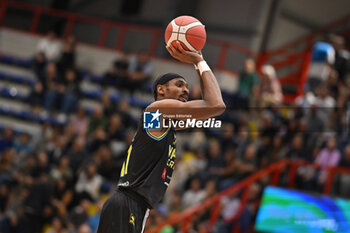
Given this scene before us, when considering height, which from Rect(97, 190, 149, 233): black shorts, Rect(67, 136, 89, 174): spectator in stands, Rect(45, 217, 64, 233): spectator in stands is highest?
Rect(97, 190, 149, 233): black shorts

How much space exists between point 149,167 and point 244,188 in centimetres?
643

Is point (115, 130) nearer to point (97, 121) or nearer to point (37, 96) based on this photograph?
point (97, 121)

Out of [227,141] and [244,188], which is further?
[227,141]

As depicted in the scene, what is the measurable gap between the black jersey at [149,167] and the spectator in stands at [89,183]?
26.3ft

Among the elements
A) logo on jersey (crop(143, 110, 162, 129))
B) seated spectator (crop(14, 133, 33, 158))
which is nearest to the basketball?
logo on jersey (crop(143, 110, 162, 129))

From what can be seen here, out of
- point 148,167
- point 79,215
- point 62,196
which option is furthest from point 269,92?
point 148,167

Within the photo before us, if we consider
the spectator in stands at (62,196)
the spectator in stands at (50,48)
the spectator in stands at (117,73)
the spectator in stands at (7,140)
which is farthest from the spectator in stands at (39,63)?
the spectator in stands at (62,196)

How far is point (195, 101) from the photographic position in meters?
4.13

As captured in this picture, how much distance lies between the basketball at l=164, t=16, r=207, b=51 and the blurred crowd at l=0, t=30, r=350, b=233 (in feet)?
15.1

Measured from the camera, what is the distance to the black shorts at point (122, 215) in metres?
4.26

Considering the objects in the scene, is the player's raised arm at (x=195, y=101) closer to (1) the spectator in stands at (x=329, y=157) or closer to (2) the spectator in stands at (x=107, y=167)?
(1) the spectator in stands at (x=329, y=157)

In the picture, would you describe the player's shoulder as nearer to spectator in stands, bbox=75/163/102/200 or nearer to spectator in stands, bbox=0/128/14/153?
spectator in stands, bbox=75/163/102/200

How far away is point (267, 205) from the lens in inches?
385

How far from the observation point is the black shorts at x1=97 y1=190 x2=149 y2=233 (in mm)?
4258
